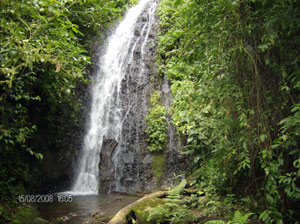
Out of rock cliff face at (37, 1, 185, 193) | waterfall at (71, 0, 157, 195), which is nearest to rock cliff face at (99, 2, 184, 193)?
rock cliff face at (37, 1, 185, 193)

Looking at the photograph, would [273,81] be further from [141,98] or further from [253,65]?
[141,98]

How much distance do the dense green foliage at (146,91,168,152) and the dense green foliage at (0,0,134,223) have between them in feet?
11.0

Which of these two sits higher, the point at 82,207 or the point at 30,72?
the point at 30,72

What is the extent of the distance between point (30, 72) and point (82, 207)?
378 centimetres

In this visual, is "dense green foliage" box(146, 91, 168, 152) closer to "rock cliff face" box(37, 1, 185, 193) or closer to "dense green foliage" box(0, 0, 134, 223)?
"rock cliff face" box(37, 1, 185, 193)

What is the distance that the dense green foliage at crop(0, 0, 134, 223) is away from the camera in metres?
3.55

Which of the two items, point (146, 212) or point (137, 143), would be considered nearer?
point (146, 212)

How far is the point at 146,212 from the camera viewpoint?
409 cm

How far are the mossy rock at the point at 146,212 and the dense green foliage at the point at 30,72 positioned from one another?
7.55 feet

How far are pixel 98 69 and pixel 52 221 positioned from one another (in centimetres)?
810

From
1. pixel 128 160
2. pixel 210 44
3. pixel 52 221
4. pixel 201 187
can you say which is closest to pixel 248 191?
pixel 201 187

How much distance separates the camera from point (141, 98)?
33.7 feet
